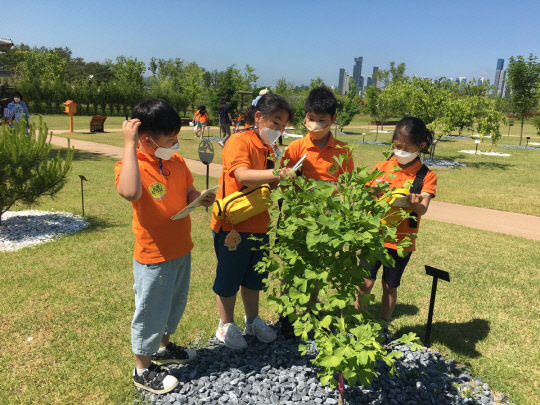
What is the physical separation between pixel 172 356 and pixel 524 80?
2476 cm

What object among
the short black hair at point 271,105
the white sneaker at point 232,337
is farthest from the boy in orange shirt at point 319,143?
the white sneaker at point 232,337

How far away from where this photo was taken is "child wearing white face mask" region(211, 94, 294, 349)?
8.10 feet

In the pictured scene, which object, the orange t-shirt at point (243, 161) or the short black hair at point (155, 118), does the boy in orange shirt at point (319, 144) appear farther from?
the short black hair at point (155, 118)

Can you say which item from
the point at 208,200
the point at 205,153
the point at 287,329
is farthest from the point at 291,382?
the point at 205,153

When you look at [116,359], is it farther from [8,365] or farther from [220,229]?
[220,229]

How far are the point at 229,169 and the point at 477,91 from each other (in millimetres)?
24968

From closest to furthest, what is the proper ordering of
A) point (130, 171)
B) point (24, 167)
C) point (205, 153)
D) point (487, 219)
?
point (130, 171) → point (24, 167) → point (205, 153) → point (487, 219)

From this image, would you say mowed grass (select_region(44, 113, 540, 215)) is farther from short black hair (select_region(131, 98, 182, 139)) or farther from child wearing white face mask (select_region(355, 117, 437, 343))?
short black hair (select_region(131, 98, 182, 139))

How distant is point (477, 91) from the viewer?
23141mm

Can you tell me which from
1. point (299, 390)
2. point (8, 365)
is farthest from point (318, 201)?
point (8, 365)

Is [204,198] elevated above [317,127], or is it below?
below

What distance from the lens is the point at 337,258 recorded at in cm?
205

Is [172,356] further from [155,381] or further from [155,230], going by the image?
[155,230]

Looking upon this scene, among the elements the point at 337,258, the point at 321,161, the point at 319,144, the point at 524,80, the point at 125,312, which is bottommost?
the point at 125,312
